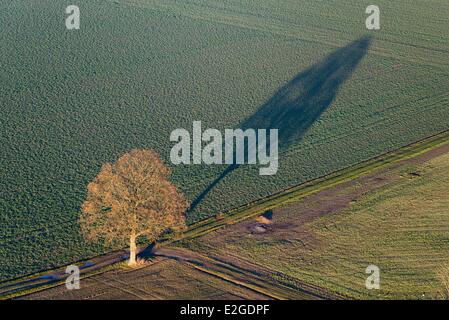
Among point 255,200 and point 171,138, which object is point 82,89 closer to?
point 171,138

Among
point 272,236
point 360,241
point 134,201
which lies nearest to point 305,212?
point 272,236

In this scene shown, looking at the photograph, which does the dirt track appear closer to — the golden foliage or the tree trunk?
the tree trunk

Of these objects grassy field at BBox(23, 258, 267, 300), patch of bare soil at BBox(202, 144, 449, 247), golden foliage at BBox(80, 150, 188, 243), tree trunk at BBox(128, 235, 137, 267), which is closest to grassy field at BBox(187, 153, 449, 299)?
patch of bare soil at BBox(202, 144, 449, 247)

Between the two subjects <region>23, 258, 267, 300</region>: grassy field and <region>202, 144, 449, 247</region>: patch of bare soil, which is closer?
<region>23, 258, 267, 300</region>: grassy field

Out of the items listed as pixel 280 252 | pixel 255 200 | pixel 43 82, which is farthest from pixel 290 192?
pixel 43 82

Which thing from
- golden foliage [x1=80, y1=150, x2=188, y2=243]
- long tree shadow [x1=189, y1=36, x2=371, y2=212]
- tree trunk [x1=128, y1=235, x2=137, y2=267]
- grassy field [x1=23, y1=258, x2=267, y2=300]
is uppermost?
long tree shadow [x1=189, y1=36, x2=371, y2=212]

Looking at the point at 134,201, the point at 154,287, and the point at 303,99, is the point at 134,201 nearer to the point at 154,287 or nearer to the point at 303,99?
the point at 154,287

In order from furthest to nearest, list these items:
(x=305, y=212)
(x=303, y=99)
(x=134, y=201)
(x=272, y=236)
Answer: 1. (x=303, y=99)
2. (x=305, y=212)
3. (x=272, y=236)
4. (x=134, y=201)
